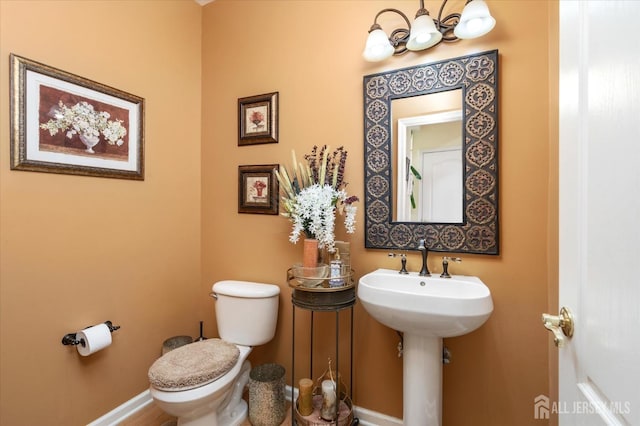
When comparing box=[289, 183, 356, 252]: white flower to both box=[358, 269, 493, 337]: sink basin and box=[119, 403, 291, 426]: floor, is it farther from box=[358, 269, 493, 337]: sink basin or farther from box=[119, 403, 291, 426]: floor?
box=[119, 403, 291, 426]: floor

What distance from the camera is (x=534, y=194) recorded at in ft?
4.44

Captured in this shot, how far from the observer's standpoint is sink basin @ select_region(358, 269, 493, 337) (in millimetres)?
1101

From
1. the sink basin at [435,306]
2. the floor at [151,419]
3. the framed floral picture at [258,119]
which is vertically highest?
the framed floral picture at [258,119]

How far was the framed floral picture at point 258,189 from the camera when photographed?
76.6 inches

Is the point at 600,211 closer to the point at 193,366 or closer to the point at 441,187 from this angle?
the point at 441,187

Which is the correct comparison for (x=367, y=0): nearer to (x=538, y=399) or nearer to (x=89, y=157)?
(x=89, y=157)

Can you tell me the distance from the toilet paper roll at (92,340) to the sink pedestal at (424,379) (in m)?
1.53

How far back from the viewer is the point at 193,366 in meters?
1.43

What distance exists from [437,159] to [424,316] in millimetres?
807

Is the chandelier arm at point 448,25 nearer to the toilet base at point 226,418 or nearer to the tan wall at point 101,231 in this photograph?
the tan wall at point 101,231

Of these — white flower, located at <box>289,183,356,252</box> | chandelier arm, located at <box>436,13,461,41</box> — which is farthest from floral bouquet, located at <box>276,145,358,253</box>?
chandelier arm, located at <box>436,13,461,41</box>

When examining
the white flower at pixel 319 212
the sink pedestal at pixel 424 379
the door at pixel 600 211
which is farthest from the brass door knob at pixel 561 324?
the white flower at pixel 319 212

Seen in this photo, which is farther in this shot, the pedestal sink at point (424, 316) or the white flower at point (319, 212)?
the white flower at point (319, 212)

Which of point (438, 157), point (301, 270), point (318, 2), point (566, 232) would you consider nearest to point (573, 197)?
point (566, 232)
